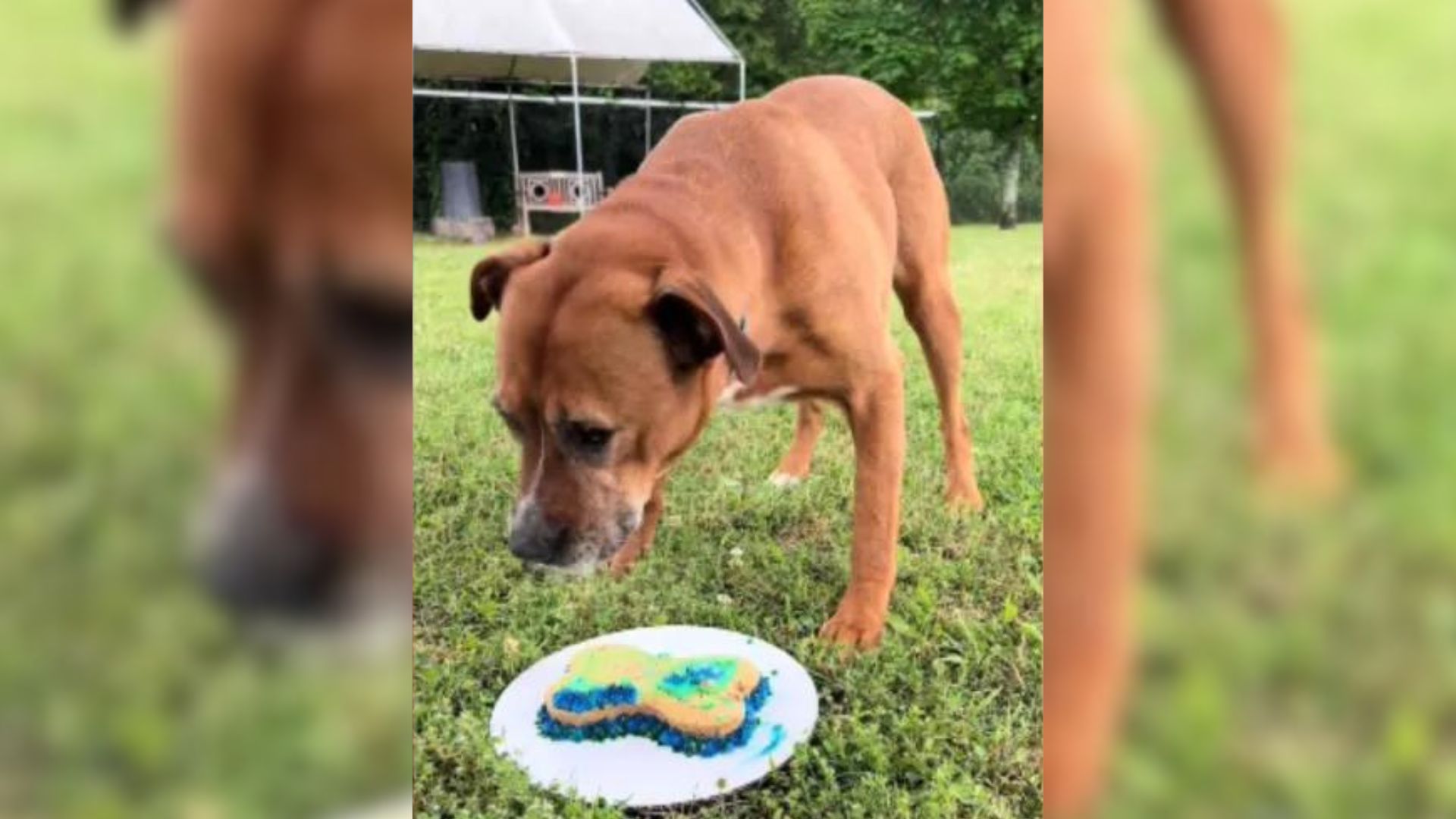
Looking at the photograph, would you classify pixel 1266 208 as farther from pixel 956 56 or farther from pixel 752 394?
pixel 752 394

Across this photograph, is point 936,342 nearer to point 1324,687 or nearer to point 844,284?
point 844,284

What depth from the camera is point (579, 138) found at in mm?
696

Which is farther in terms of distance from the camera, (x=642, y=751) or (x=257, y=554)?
(x=642, y=751)

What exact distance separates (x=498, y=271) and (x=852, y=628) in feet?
1.25

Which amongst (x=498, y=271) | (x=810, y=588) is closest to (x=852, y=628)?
(x=810, y=588)

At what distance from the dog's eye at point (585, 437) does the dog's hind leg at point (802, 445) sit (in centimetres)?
15

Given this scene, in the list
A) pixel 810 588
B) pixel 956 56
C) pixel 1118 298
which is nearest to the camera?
pixel 1118 298

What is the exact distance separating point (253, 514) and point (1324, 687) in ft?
2.15

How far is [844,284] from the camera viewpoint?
767 mm

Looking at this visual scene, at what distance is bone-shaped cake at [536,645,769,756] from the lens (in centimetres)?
76

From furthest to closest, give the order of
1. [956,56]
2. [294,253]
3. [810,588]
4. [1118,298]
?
1. [810,588]
2. [956,56]
3. [1118,298]
4. [294,253]

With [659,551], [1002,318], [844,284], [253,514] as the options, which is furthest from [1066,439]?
[253,514]

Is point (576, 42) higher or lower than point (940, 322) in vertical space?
higher

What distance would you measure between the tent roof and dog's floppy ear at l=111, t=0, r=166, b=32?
219 mm
